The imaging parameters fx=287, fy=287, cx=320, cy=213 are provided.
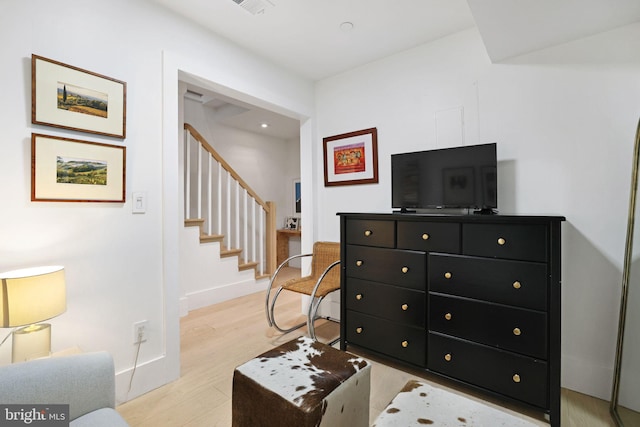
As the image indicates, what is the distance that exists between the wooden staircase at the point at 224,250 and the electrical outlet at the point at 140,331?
1637mm

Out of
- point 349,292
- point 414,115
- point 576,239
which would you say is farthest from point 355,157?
point 576,239

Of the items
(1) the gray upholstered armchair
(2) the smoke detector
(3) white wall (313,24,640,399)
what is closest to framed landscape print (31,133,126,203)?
(1) the gray upholstered armchair

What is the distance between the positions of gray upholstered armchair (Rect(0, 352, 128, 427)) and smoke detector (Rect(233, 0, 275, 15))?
2064 millimetres

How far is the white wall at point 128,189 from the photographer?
1396 millimetres

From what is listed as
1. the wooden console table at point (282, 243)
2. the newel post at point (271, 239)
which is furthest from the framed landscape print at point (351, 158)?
the wooden console table at point (282, 243)

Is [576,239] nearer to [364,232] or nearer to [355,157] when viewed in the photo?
[364,232]

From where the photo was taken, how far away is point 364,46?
2.41 m

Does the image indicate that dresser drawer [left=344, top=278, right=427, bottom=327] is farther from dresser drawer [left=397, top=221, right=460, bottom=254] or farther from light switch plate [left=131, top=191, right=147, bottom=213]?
light switch plate [left=131, top=191, right=147, bottom=213]

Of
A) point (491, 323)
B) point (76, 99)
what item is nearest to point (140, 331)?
point (76, 99)

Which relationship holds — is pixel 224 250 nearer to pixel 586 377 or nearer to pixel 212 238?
pixel 212 238

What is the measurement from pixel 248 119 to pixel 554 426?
4637 mm

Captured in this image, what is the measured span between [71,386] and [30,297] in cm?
47

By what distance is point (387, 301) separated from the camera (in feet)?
6.64

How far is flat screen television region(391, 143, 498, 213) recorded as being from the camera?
6.30 feet
